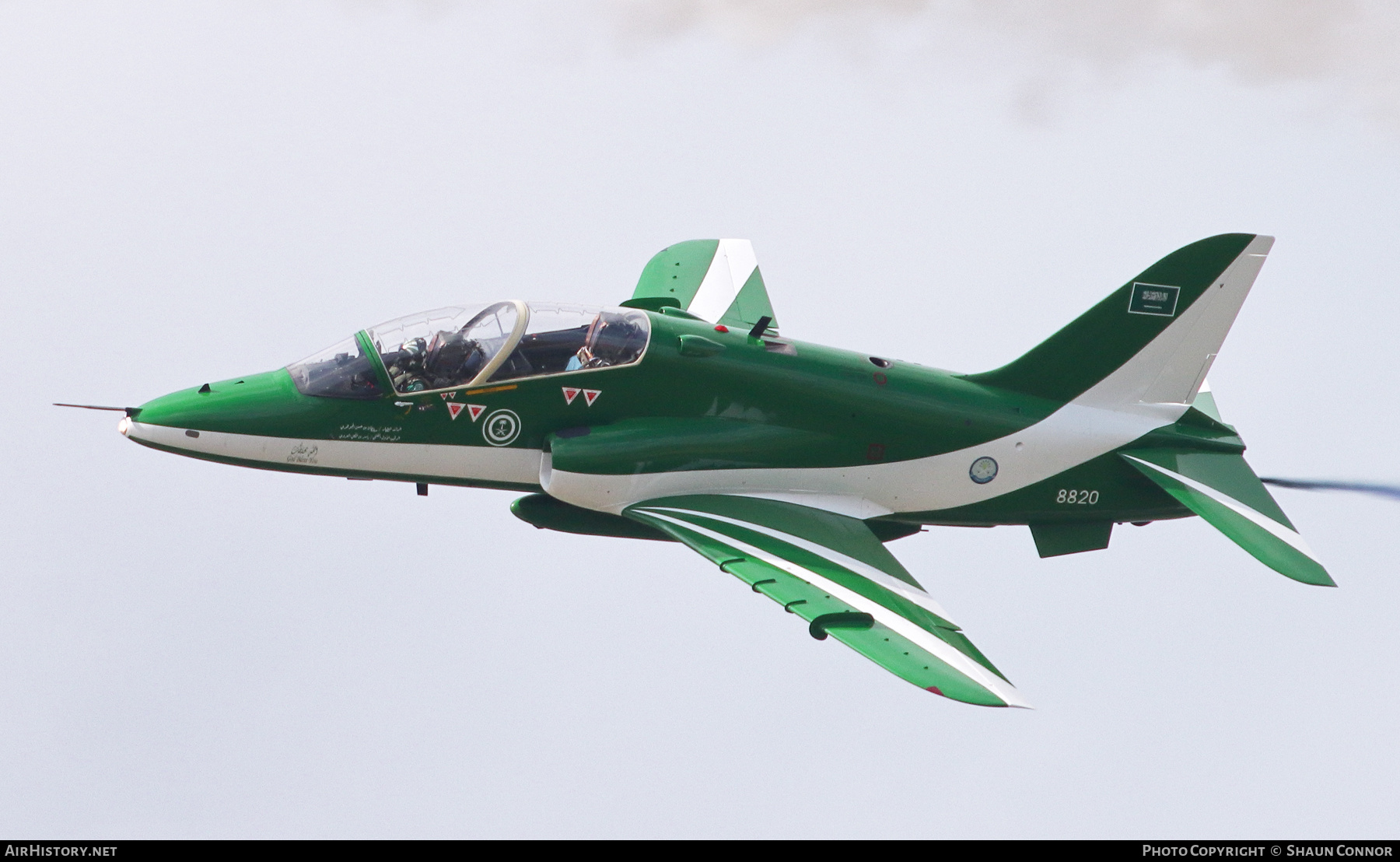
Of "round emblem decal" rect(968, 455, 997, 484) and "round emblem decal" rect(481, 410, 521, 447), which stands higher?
"round emblem decal" rect(481, 410, 521, 447)

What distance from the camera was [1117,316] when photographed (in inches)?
773

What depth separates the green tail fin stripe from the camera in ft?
57.7

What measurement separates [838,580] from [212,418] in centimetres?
725

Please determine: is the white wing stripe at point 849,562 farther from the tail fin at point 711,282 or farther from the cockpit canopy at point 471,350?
the tail fin at point 711,282

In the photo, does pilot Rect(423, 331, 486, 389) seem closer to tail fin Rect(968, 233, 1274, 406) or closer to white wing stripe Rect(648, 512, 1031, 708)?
white wing stripe Rect(648, 512, 1031, 708)

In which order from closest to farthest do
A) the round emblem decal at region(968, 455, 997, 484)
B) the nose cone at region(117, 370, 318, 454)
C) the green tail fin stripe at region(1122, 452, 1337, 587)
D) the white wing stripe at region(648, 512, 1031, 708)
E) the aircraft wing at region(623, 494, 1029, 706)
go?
the white wing stripe at region(648, 512, 1031, 708)
the aircraft wing at region(623, 494, 1029, 706)
the green tail fin stripe at region(1122, 452, 1337, 587)
the nose cone at region(117, 370, 318, 454)
the round emblem decal at region(968, 455, 997, 484)

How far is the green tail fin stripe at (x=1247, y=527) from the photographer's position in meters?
17.6

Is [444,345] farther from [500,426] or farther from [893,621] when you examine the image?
[893,621]

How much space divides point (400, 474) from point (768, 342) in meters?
4.59

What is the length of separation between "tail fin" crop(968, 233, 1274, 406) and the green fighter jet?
0.09 ft

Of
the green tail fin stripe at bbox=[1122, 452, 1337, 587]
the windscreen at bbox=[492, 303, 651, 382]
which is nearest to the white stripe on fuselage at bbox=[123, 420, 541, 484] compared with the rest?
the windscreen at bbox=[492, 303, 651, 382]

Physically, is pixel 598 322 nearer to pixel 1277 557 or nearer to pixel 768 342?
pixel 768 342

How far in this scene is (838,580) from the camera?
17.1 metres

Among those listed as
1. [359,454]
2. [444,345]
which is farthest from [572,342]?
[359,454]
